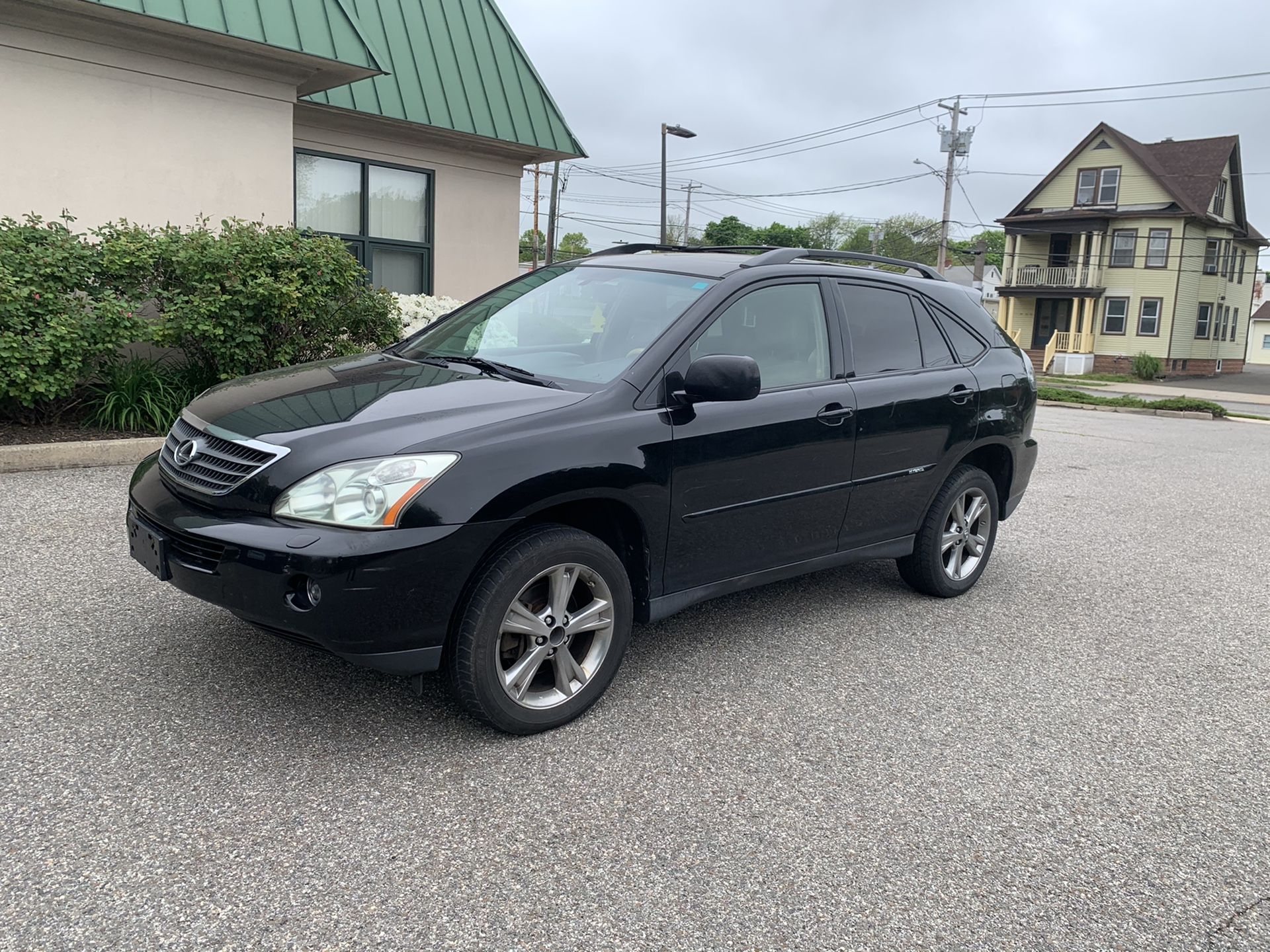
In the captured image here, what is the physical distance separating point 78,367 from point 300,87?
4.69 m

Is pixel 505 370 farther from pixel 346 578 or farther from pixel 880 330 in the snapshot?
pixel 880 330

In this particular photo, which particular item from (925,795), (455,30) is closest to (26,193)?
(455,30)

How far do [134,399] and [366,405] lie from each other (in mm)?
5503

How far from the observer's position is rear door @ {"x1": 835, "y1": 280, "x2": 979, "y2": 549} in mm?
4867

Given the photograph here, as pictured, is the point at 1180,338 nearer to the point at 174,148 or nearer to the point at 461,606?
the point at 174,148

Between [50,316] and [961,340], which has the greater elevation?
[961,340]

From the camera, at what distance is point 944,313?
5.59 m

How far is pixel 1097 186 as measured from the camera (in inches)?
1697

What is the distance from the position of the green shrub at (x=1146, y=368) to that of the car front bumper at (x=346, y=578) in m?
40.7

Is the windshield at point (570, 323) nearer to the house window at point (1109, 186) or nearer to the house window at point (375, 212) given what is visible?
the house window at point (375, 212)

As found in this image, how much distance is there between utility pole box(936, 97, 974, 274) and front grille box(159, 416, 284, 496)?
38372 millimetres

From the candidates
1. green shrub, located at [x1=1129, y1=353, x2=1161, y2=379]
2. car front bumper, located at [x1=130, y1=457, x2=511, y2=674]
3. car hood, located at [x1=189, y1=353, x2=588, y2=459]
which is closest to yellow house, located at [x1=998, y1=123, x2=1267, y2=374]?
green shrub, located at [x1=1129, y1=353, x2=1161, y2=379]

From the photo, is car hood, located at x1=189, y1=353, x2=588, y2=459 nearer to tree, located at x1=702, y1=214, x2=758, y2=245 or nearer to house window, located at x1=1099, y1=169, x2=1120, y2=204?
house window, located at x1=1099, y1=169, x2=1120, y2=204

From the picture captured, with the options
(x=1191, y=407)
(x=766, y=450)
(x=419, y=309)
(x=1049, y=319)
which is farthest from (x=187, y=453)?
(x=1049, y=319)
